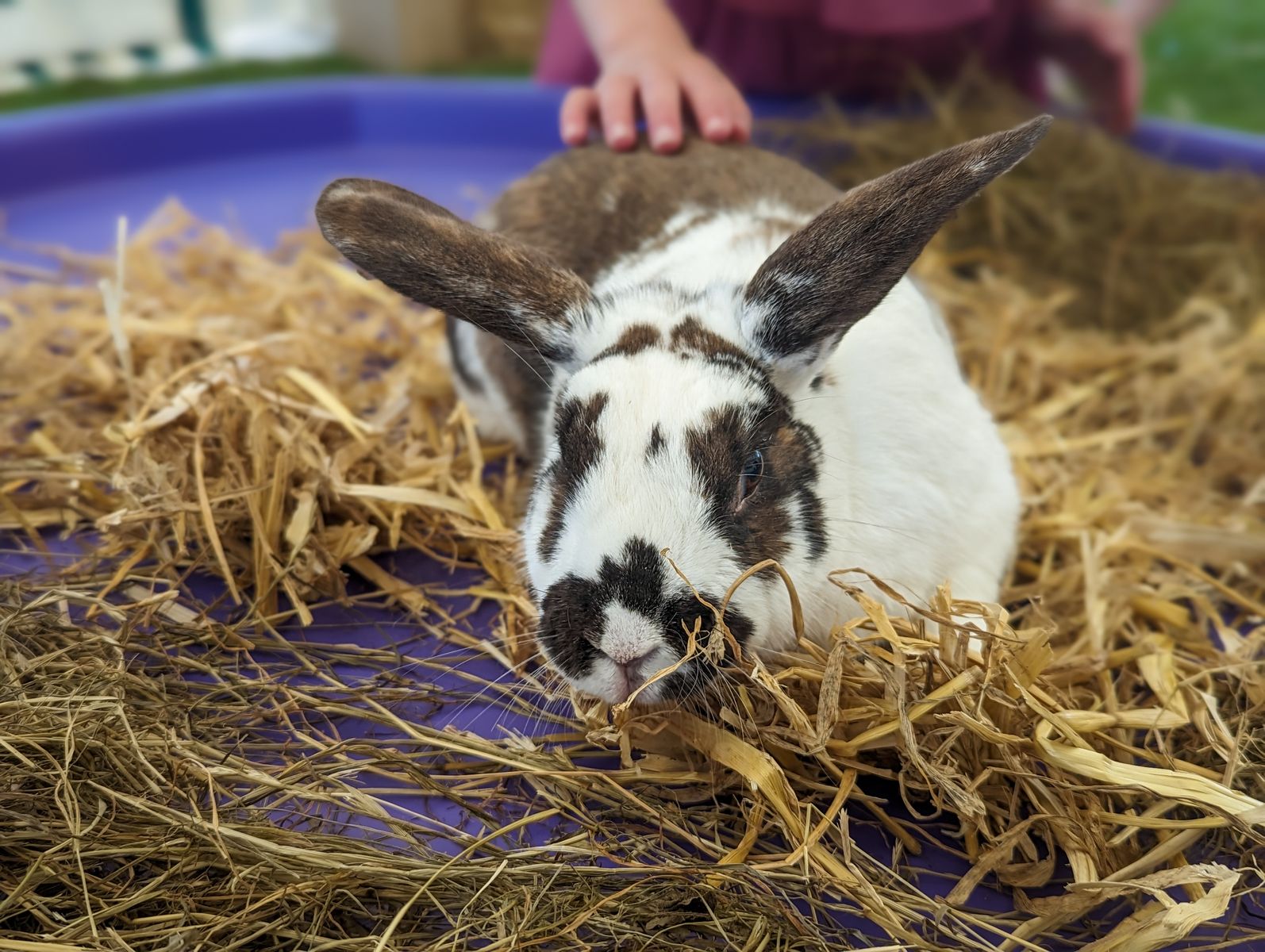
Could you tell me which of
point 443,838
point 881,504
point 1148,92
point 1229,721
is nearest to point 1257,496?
point 1229,721

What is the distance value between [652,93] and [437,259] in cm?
119

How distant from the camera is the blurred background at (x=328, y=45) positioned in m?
4.82

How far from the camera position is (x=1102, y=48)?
4.52 metres

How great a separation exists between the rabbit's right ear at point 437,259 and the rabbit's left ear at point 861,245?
1.30ft

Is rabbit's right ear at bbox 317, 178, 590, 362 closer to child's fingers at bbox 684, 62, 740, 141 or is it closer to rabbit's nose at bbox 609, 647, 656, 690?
rabbit's nose at bbox 609, 647, 656, 690

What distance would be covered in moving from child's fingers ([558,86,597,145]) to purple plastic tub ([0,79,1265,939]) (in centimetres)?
140

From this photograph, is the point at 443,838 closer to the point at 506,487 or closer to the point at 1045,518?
the point at 506,487

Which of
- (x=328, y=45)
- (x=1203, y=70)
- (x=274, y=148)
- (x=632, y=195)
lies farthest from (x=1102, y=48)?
(x=328, y=45)

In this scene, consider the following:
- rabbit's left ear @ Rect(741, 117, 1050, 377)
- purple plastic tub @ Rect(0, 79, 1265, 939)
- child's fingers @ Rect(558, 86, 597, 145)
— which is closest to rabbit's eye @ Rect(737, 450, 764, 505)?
rabbit's left ear @ Rect(741, 117, 1050, 377)

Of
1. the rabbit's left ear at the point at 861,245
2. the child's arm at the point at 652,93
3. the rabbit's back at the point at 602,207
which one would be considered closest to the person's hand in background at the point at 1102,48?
the child's arm at the point at 652,93

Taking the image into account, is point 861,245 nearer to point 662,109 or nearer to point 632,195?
point 632,195

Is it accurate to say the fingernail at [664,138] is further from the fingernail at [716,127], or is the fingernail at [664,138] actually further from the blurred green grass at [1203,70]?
the blurred green grass at [1203,70]

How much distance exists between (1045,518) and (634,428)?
1321 millimetres

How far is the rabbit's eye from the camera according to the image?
5.87 ft
